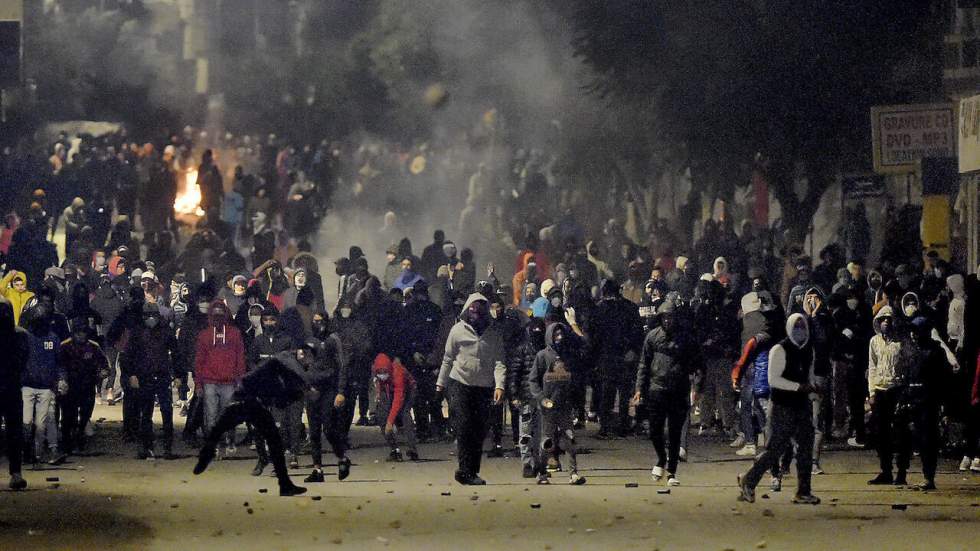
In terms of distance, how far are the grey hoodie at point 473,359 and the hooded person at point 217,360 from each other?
99.4 inches

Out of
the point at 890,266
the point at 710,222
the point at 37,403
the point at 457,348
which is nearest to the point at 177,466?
the point at 37,403

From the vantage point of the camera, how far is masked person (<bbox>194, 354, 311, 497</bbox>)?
634 inches

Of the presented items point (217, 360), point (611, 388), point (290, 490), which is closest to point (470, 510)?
point (290, 490)

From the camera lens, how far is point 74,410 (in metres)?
19.4

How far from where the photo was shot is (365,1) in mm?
83125

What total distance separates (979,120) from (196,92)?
70040mm

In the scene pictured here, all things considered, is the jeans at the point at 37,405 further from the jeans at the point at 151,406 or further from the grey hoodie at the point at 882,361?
the grey hoodie at the point at 882,361

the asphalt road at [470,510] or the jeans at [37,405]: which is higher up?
the jeans at [37,405]

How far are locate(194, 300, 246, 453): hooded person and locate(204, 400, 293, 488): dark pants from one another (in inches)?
108

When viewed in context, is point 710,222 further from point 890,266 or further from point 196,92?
point 196,92

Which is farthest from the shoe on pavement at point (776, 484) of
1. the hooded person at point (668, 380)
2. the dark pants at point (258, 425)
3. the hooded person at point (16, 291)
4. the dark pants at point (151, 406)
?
the hooded person at point (16, 291)

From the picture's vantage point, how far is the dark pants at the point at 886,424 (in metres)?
17.2

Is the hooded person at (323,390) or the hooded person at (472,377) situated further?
the hooded person at (323,390)

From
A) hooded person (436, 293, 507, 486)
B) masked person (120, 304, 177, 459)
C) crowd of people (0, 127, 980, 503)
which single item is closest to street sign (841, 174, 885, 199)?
crowd of people (0, 127, 980, 503)
